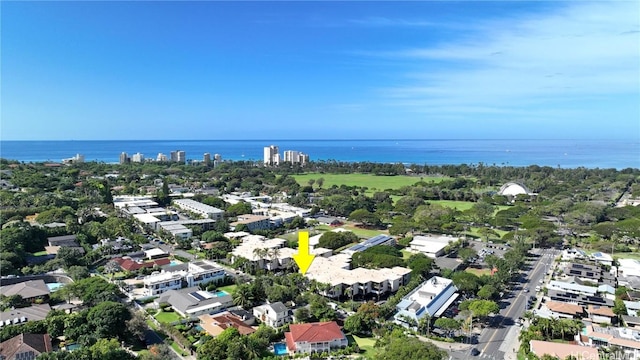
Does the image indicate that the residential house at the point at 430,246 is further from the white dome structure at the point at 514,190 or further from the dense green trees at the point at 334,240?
the white dome structure at the point at 514,190

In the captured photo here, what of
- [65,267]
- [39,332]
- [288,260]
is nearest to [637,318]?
Answer: [288,260]

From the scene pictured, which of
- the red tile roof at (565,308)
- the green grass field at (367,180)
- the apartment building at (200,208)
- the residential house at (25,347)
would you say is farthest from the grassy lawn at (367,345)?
the green grass field at (367,180)

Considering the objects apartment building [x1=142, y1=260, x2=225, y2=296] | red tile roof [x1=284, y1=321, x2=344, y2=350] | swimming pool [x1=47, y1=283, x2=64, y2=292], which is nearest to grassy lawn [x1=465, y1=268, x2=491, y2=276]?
red tile roof [x1=284, y1=321, x2=344, y2=350]

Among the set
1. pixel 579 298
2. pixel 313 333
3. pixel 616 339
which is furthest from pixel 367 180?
pixel 313 333

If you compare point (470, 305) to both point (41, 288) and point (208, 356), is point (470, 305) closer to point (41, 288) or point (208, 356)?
point (208, 356)

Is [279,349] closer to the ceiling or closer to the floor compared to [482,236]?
closer to the floor

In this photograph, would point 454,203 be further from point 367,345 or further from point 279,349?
point 279,349
